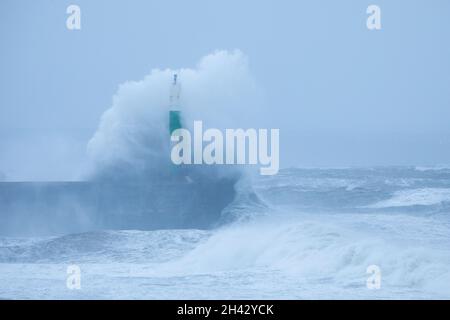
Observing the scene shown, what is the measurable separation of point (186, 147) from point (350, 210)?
3688 mm

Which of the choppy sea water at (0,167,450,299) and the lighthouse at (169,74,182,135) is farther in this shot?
the lighthouse at (169,74,182,135)

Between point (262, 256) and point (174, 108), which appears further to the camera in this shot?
point (174, 108)

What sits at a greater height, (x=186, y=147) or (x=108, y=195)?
(x=186, y=147)

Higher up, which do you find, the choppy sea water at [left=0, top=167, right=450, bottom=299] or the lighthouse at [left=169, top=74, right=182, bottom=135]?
the lighthouse at [left=169, top=74, right=182, bottom=135]

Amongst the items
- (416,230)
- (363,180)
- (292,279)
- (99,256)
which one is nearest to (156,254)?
(99,256)

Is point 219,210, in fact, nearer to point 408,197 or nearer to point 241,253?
point 241,253

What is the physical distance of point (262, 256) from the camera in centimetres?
1050

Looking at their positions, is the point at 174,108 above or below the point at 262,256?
above

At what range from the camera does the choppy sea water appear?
8.12 m

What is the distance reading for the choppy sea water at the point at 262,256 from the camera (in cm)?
812

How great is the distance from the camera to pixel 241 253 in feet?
35.2

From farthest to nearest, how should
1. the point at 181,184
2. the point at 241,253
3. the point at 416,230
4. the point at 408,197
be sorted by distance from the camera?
the point at 408,197 → the point at 181,184 → the point at 416,230 → the point at 241,253
